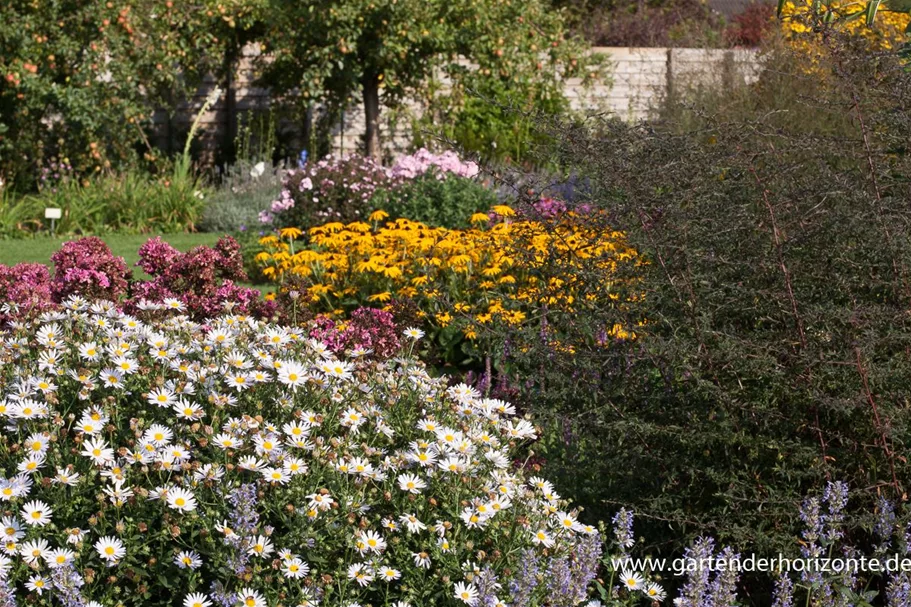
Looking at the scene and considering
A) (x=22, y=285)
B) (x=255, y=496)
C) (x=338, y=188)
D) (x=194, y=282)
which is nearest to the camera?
(x=255, y=496)

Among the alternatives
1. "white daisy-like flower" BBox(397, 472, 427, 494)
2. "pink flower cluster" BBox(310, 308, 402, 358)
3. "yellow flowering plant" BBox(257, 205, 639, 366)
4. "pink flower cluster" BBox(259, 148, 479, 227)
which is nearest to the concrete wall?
"pink flower cluster" BBox(259, 148, 479, 227)

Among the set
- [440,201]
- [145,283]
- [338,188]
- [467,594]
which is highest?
[467,594]

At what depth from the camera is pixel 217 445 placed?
2.60 m

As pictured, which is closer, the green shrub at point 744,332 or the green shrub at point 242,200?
the green shrub at point 744,332

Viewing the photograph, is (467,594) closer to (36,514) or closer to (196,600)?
(196,600)

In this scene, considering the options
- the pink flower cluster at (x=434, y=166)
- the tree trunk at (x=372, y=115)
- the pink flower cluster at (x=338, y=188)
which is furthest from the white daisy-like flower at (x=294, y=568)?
the tree trunk at (x=372, y=115)

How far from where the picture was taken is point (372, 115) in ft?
43.1

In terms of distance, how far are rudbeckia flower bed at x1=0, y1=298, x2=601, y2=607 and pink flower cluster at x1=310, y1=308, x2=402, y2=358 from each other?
1392mm

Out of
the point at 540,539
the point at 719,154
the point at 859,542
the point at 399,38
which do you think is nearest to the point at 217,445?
the point at 540,539

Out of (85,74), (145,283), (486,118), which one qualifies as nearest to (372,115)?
(486,118)

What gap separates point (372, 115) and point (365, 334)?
8984 millimetres

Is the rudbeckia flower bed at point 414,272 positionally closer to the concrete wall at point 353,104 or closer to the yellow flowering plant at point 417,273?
the yellow flowering plant at point 417,273

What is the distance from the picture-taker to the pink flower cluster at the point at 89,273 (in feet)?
17.3

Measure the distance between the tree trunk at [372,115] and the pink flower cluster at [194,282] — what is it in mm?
7587
